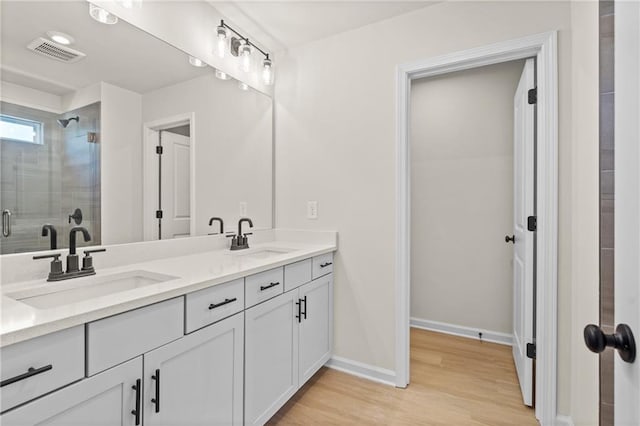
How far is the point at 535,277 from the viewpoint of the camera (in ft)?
5.92

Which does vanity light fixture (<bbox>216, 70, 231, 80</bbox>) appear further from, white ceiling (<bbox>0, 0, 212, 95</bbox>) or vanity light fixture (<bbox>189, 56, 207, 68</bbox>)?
white ceiling (<bbox>0, 0, 212, 95</bbox>)

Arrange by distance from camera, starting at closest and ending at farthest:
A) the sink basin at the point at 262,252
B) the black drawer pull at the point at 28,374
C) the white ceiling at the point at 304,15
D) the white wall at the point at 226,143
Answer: the black drawer pull at the point at 28,374, the white wall at the point at 226,143, the white ceiling at the point at 304,15, the sink basin at the point at 262,252

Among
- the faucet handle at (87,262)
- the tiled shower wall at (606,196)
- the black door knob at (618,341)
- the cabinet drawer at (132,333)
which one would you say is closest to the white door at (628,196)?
the black door knob at (618,341)

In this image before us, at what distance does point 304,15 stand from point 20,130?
167 centimetres

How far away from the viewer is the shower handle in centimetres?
116

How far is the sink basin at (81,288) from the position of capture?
3.66ft

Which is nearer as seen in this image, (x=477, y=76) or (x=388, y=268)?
(x=388, y=268)

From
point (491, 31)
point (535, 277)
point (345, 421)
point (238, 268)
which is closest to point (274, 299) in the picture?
point (238, 268)

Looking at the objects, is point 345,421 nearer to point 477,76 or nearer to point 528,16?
point 528,16

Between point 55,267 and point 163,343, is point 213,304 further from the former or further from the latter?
point 55,267

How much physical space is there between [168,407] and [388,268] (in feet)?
4.70

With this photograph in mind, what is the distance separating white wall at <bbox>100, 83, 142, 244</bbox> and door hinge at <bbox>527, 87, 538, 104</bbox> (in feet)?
6.97

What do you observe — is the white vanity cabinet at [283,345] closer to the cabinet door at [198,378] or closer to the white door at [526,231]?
the cabinet door at [198,378]

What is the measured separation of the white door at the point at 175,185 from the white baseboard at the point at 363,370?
136 cm
